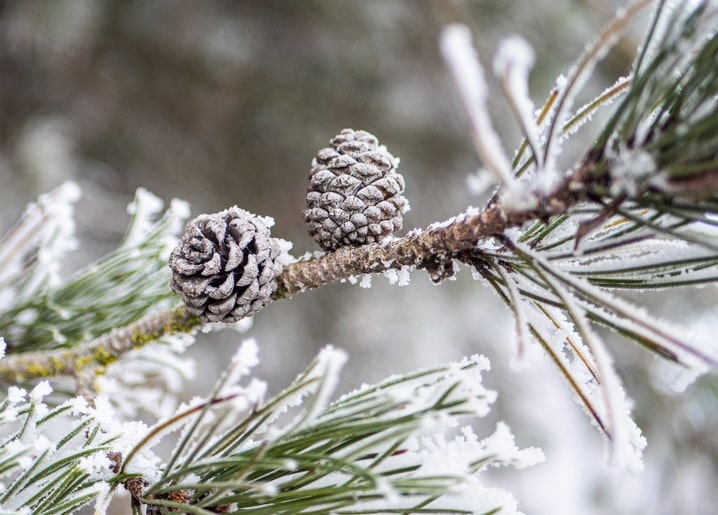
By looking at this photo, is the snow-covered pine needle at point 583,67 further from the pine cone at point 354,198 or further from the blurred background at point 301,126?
the blurred background at point 301,126

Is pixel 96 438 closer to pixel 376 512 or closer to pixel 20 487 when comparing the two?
pixel 20 487

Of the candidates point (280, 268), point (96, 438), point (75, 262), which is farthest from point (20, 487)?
point (75, 262)

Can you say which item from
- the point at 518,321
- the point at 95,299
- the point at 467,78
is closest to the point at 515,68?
the point at 467,78

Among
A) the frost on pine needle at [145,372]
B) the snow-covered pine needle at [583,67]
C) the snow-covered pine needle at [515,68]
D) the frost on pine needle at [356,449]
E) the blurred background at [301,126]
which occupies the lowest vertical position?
the frost on pine needle at [356,449]

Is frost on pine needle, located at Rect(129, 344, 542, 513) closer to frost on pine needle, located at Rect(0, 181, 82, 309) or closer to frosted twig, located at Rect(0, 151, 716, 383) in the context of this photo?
frosted twig, located at Rect(0, 151, 716, 383)

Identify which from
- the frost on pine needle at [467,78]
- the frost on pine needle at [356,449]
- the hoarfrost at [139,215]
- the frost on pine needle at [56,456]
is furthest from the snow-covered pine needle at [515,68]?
the hoarfrost at [139,215]

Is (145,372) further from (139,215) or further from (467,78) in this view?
(467,78)
